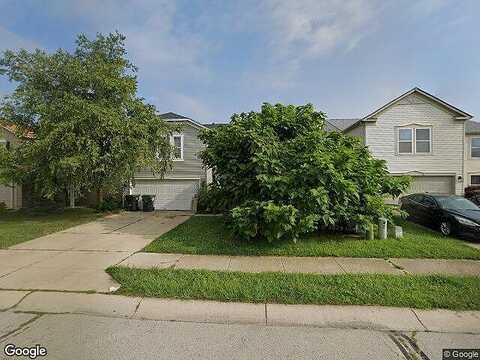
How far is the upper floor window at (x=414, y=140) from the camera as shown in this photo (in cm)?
1703

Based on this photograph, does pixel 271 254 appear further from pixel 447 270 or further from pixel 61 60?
pixel 61 60

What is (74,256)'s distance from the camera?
6.71 m

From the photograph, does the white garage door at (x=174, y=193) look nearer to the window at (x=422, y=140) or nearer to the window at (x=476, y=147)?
the window at (x=422, y=140)

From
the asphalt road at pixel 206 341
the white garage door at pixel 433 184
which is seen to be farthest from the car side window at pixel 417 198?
the asphalt road at pixel 206 341

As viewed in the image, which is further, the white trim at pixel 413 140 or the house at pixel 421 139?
the white trim at pixel 413 140

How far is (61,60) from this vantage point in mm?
13320

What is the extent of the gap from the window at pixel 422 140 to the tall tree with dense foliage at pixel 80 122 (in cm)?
1390

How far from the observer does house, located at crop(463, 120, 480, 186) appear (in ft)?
63.7

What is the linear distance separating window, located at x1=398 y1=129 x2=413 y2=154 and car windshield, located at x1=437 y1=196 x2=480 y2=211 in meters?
7.32

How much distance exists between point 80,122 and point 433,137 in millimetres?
17997

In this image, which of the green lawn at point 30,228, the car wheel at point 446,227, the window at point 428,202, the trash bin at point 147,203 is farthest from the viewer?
the trash bin at point 147,203

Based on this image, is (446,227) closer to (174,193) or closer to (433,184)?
(433,184)

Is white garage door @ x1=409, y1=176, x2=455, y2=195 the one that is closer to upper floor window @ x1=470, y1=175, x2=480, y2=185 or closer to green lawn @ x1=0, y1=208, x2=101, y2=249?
upper floor window @ x1=470, y1=175, x2=480, y2=185

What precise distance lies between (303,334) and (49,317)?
323 centimetres
